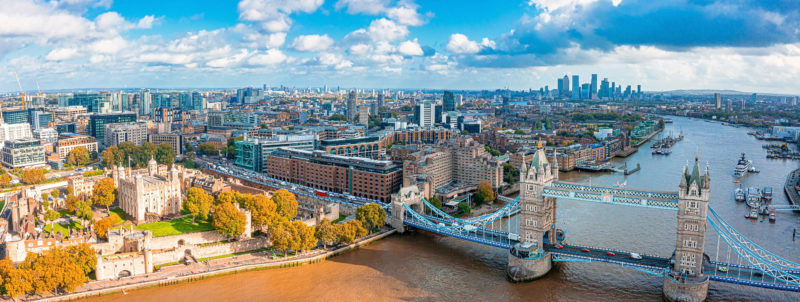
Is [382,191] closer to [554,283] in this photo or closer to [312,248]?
[312,248]

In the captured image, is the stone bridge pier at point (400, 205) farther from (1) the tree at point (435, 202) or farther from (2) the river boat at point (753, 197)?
(2) the river boat at point (753, 197)

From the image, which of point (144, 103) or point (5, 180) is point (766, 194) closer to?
point (5, 180)

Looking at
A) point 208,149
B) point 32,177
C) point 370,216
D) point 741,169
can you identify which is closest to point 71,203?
point 32,177

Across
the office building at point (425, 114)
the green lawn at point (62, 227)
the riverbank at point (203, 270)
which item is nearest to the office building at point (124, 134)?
the green lawn at point (62, 227)

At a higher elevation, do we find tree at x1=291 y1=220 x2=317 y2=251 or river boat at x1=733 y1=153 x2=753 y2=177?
river boat at x1=733 y1=153 x2=753 y2=177

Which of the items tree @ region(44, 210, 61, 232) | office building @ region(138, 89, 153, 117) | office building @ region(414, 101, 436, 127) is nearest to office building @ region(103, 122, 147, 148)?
tree @ region(44, 210, 61, 232)

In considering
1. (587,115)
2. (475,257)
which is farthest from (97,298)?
(587,115)

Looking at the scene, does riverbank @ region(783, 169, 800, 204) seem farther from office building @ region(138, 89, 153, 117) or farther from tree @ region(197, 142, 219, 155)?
office building @ region(138, 89, 153, 117)
